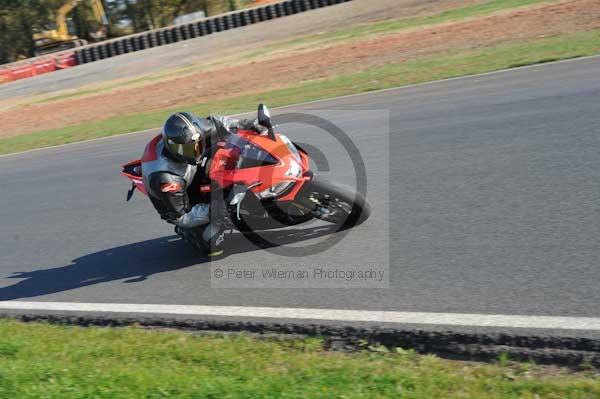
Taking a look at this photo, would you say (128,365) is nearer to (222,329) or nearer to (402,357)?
(222,329)

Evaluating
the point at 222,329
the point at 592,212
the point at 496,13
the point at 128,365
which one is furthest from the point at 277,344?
the point at 496,13

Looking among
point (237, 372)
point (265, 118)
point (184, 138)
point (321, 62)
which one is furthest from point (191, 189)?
point (321, 62)

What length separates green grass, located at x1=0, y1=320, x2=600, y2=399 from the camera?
385 centimetres

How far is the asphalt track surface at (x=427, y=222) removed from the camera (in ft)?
17.3

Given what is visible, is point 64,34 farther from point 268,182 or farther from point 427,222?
point 427,222

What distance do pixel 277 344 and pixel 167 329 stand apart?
1132 mm

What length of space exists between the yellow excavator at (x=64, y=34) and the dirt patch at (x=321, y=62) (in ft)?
79.0

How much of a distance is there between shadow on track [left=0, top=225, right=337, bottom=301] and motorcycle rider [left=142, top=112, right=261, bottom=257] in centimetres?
49

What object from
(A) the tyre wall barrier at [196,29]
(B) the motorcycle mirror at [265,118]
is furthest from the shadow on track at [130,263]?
(A) the tyre wall barrier at [196,29]

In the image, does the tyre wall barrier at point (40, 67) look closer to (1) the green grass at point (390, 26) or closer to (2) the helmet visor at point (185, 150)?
(1) the green grass at point (390, 26)

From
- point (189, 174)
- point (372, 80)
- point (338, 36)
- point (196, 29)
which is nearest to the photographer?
point (189, 174)

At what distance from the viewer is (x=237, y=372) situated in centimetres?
445

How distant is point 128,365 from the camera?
486 cm

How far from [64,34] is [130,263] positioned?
42.9m
